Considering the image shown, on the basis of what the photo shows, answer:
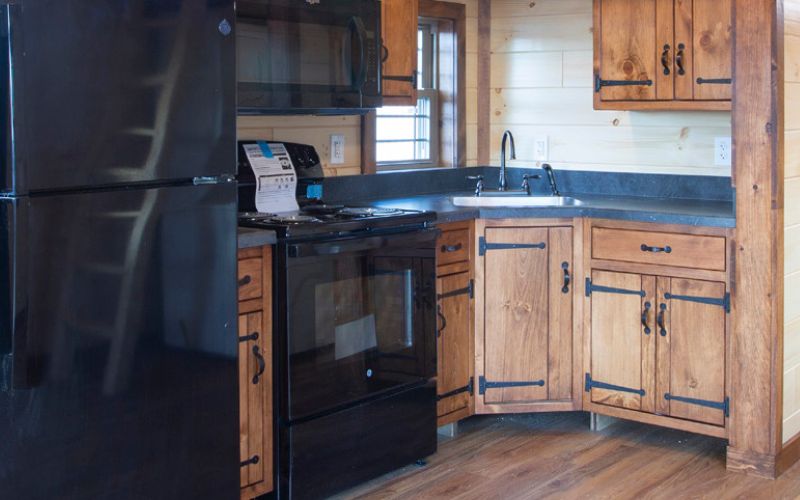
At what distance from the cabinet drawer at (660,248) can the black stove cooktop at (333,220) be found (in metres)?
0.70

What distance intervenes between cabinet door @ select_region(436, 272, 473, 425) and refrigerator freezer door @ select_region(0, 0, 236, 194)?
1.39 m

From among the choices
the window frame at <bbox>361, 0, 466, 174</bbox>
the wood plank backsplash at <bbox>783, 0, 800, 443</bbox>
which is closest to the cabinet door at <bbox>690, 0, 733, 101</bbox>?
the wood plank backsplash at <bbox>783, 0, 800, 443</bbox>

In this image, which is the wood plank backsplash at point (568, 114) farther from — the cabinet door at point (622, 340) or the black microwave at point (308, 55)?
the black microwave at point (308, 55)

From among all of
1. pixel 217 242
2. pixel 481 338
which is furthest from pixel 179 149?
pixel 481 338

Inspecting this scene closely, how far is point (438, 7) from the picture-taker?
440 cm

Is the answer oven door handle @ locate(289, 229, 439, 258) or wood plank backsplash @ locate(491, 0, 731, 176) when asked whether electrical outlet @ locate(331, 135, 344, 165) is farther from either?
wood plank backsplash @ locate(491, 0, 731, 176)

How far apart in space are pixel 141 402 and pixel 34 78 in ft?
2.54

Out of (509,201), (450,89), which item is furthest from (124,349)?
(450,89)

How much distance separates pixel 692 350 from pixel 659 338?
0.12 metres

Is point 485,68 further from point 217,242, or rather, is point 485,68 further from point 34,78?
point 34,78

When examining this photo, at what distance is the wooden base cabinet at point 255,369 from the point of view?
3.00 metres

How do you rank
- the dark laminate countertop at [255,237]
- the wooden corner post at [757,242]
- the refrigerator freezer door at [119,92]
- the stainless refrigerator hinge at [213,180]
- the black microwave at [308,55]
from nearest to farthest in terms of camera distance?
the refrigerator freezer door at [119,92] < the stainless refrigerator hinge at [213,180] < the dark laminate countertop at [255,237] < the black microwave at [308,55] < the wooden corner post at [757,242]

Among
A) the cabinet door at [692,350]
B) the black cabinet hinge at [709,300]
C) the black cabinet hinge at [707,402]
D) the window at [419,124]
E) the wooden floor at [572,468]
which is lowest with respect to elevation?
the wooden floor at [572,468]

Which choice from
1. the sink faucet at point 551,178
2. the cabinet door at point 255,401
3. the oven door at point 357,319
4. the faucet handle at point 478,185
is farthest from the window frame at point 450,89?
the cabinet door at point 255,401
